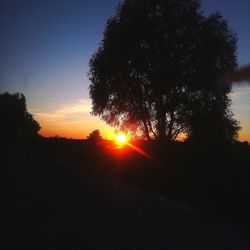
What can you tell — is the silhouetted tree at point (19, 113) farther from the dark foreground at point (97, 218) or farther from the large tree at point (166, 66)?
the dark foreground at point (97, 218)

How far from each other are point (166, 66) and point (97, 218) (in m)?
20.3

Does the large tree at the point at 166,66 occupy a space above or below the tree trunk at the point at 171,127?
above

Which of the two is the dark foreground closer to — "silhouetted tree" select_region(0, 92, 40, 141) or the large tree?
the large tree

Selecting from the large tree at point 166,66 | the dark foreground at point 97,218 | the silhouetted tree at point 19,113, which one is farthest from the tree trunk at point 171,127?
the silhouetted tree at point 19,113

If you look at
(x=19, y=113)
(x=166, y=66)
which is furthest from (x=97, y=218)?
(x=19, y=113)

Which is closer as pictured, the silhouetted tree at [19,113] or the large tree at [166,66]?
the large tree at [166,66]

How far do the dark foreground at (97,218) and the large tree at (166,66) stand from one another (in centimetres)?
1504

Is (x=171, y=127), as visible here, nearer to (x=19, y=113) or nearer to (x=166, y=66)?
(x=166, y=66)

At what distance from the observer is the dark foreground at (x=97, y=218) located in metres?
6.77

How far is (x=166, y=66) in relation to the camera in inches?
1055

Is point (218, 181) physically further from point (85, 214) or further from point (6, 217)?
point (6, 217)

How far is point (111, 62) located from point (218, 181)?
18532 millimetres

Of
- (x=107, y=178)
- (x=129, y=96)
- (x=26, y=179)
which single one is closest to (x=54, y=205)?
(x=26, y=179)

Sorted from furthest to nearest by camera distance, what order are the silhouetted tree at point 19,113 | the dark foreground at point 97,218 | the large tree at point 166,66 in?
1. the silhouetted tree at point 19,113
2. the large tree at point 166,66
3. the dark foreground at point 97,218
